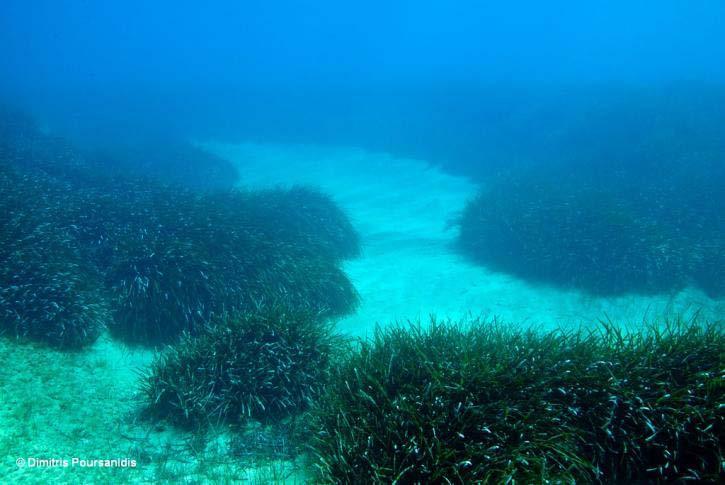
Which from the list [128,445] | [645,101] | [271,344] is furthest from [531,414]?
[645,101]

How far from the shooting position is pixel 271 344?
7320 millimetres

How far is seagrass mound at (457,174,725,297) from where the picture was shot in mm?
12758

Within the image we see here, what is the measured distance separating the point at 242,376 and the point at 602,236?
12630 millimetres

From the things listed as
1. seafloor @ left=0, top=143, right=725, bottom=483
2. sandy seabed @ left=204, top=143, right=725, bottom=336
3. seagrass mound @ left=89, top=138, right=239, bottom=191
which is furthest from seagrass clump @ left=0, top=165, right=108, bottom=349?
seagrass mound @ left=89, top=138, right=239, bottom=191

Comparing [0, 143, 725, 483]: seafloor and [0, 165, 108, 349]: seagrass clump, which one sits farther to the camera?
[0, 165, 108, 349]: seagrass clump

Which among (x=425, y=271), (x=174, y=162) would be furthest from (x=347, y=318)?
(x=174, y=162)

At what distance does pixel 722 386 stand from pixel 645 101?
2840 cm

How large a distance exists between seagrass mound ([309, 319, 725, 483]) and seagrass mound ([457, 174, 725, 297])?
8.23 metres

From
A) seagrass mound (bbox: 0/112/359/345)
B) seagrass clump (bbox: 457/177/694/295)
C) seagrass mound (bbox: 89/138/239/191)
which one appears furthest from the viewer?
seagrass mound (bbox: 89/138/239/191)

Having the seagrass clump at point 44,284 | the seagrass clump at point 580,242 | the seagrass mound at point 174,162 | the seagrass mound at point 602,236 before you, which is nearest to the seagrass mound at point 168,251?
the seagrass clump at point 44,284

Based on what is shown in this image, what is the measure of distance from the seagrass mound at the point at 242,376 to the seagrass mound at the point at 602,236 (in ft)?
31.6

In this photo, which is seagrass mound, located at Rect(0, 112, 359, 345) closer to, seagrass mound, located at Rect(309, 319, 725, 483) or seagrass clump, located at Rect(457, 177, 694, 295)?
seagrass mound, located at Rect(309, 319, 725, 483)

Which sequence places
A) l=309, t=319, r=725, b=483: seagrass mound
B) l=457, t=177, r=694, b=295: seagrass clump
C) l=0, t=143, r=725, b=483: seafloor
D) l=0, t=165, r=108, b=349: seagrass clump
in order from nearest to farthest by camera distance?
1. l=309, t=319, r=725, b=483: seagrass mound
2. l=0, t=143, r=725, b=483: seafloor
3. l=0, t=165, r=108, b=349: seagrass clump
4. l=457, t=177, r=694, b=295: seagrass clump

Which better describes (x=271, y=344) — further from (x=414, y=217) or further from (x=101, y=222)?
(x=414, y=217)
